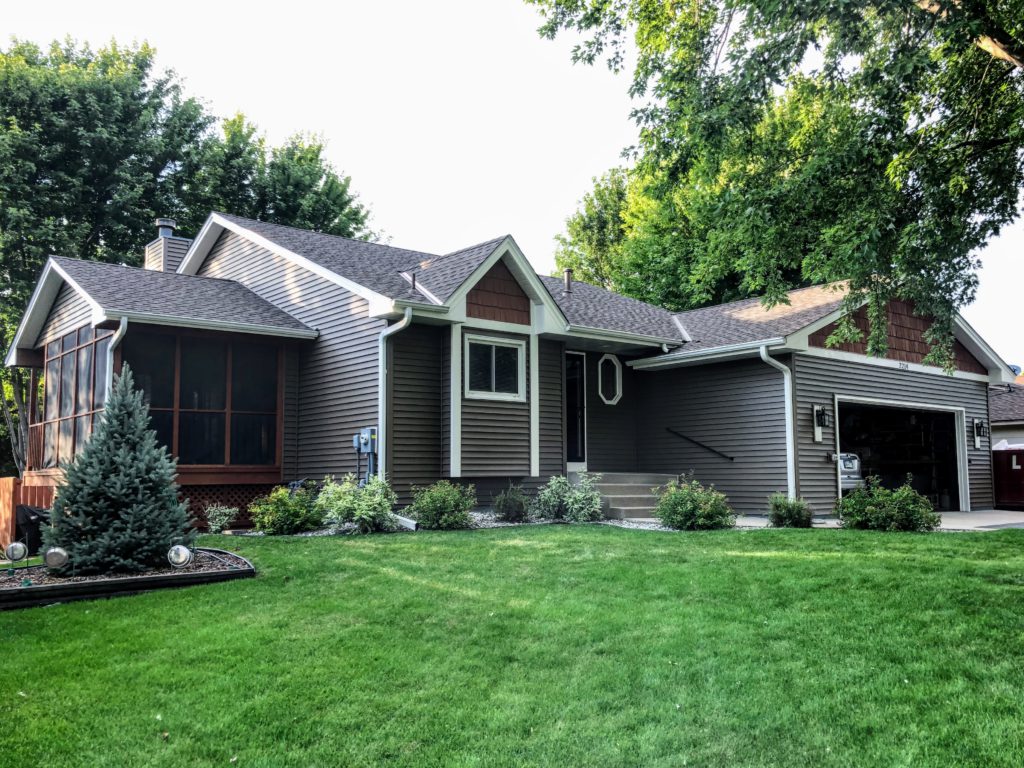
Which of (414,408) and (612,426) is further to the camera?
(612,426)

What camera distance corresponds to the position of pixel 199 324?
40.2ft

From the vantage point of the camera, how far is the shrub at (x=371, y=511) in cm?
1050

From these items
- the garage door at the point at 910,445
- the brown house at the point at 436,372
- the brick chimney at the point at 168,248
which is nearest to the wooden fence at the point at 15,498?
the brown house at the point at 436,372

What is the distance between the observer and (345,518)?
10812mm

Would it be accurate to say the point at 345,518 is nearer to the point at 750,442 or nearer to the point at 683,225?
the point at 750,442

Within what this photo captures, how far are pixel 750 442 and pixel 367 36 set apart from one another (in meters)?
8.98

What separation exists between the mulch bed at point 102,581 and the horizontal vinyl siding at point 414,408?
177 inches

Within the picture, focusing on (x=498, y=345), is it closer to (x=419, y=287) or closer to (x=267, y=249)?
(x=419, y=287)

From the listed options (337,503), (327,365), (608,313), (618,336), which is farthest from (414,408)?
(608,313)

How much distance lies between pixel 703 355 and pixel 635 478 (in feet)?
8.19

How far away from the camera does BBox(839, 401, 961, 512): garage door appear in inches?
698

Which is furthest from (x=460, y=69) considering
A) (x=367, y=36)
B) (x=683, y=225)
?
(x=683, y=225)

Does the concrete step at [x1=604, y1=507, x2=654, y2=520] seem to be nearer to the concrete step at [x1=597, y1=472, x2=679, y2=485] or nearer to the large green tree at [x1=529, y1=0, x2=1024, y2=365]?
the concrete step at [x1=597, y1=472, x2=679, y2=485]

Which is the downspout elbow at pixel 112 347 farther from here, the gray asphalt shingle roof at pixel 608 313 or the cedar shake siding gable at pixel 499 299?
the gray asphalt shingle roof at pixel 608 313
